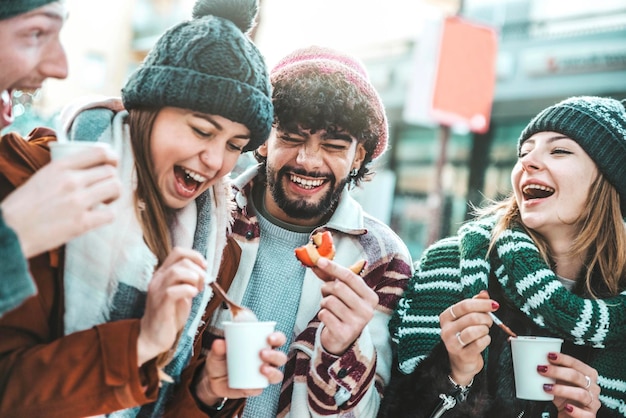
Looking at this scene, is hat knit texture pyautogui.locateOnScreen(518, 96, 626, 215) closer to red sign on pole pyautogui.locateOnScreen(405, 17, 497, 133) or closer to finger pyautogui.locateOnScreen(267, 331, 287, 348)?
finger pyautogui.locateOnScreen(267, 331, 287, 348)

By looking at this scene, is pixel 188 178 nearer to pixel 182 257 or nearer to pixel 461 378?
Result: pixel 182 257

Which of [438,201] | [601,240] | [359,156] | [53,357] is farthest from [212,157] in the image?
[438,201]

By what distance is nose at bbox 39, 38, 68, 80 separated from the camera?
5.60ft

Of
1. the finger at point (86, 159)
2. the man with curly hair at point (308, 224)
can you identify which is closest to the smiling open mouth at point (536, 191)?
the man with curly hair at point (308, 224)

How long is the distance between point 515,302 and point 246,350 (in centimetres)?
132

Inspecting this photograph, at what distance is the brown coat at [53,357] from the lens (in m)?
1.60

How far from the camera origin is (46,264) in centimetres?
176

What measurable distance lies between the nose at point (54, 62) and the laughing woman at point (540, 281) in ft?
5.11

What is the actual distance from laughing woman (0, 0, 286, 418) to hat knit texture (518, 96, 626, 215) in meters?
1.37

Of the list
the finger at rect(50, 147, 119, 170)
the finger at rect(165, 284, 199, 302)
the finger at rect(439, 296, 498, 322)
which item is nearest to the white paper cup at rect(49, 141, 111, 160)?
the finger at rect(50, 147, 119, 170)

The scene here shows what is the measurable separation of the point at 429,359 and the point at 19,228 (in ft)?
5.48

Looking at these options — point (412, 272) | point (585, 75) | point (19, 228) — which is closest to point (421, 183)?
point (585, 75)

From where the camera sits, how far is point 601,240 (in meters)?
2.72

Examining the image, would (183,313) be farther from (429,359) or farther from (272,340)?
(429,359)
